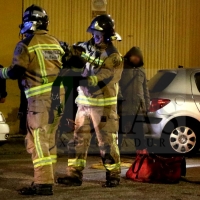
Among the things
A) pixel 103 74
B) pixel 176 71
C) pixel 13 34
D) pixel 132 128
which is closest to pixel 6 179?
pixel 103 74

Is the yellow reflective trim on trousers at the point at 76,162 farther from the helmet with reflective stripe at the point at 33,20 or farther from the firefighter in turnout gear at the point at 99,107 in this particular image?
the helmet with reflective stripe at the point at 33,20

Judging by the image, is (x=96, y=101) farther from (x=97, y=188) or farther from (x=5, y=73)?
(x=5, y=73)

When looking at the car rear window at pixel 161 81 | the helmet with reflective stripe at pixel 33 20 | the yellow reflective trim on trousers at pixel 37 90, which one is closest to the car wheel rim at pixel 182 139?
the car rear window at pixel 161 81

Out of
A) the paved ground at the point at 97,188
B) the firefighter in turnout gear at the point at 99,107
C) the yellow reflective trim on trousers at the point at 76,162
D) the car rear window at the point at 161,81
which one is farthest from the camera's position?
the car rear window at the point at 161,81

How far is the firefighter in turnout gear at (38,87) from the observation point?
638cm

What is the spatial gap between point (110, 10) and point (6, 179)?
7.40m

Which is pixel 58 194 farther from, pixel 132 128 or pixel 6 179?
pixel 132 128

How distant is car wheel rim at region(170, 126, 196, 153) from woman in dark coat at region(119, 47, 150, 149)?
1.75 feet

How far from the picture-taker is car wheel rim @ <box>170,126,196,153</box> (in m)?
9.89

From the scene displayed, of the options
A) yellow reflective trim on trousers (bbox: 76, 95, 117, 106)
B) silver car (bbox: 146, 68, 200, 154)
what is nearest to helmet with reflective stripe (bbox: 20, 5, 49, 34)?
yellow reflective trim on trousers (bbox: 76, 95, 117, 106)

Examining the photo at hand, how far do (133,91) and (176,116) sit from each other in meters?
0.85

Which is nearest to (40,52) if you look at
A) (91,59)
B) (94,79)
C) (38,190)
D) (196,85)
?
(94,79)

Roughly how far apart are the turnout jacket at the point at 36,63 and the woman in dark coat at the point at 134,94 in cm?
333

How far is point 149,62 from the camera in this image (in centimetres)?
1448
